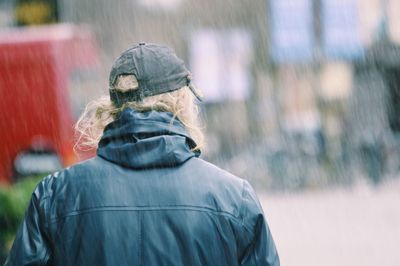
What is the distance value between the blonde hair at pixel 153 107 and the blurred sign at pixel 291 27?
60.0 feet

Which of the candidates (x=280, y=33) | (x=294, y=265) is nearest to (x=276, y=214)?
(x=294, y=265)

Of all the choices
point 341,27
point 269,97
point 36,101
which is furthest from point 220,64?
point 36,101

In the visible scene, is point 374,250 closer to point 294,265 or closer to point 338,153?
point 294,265

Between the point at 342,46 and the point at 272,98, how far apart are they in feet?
21.3

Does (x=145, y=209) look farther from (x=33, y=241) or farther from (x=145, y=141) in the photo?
(x=33, y=241)

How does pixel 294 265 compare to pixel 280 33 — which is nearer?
pixel 294 265

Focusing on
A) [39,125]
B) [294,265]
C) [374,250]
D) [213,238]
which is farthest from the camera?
[39,125]

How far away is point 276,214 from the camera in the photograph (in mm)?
14219

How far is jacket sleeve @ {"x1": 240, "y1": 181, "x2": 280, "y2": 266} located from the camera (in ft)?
7.82

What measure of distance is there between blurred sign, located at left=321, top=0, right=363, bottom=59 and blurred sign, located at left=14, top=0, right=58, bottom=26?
22.5ft

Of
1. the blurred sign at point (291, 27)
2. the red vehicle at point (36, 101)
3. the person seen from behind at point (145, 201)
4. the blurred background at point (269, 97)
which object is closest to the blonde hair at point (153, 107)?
the person seen from behind at point (145, 201)

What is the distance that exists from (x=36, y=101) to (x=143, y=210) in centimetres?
1121

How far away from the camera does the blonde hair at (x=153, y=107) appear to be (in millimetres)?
2379

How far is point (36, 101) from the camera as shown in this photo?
43.4 ft
